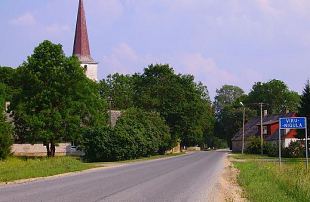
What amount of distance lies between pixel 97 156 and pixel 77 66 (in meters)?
10.7

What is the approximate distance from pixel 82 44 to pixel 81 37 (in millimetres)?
1723

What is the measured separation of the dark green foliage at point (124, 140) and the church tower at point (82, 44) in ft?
107

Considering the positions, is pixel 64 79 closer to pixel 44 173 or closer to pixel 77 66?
pixel 77 66

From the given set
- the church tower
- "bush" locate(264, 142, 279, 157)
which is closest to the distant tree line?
"bush" locate(264, 142, 279, 157)

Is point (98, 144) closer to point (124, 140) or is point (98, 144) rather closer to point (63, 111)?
point (124, 140)

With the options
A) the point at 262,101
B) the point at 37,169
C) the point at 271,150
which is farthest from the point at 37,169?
the point at 262,101

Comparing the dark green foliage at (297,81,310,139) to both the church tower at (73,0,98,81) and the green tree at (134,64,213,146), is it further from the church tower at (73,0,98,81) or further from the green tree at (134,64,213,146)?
the church tower at (73,0,98,81)

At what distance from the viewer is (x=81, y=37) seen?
99125 millimetres


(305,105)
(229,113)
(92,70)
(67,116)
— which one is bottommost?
(67,116)

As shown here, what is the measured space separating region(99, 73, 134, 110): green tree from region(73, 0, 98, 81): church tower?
68.6ft

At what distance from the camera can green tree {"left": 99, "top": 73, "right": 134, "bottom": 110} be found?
123938 mm

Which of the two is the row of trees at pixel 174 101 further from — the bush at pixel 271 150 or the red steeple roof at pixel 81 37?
the bush at pixel 271 150

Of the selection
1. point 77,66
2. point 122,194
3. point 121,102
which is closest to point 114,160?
point 77,66

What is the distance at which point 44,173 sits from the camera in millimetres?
29094
